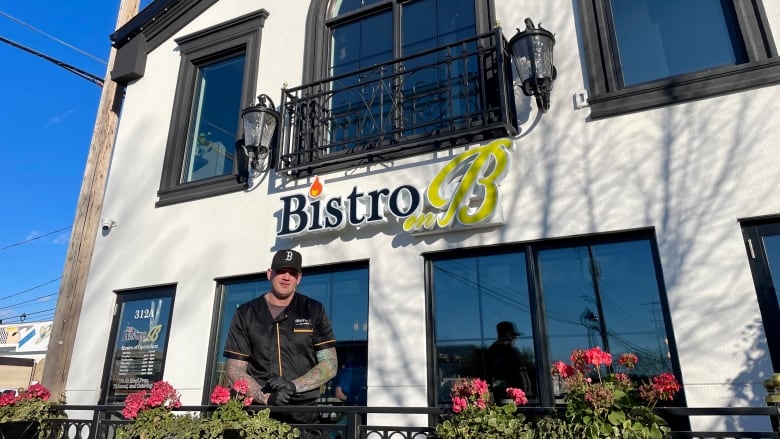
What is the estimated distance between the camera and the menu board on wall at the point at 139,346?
5.59 meters

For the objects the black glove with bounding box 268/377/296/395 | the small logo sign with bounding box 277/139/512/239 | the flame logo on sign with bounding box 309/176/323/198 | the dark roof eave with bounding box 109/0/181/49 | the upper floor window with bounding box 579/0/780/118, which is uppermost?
the dark roof eave with bounding box 109/0/181/49

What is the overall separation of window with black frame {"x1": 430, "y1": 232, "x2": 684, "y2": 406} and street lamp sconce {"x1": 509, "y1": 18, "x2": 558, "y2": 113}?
1336 millimetres

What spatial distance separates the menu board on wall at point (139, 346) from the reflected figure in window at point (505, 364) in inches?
144

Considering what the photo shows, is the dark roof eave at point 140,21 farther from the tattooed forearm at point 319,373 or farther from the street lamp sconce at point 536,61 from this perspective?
the tattooed forearm at point 319,373

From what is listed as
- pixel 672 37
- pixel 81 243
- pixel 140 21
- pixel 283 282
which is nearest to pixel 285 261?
pixel 283 282

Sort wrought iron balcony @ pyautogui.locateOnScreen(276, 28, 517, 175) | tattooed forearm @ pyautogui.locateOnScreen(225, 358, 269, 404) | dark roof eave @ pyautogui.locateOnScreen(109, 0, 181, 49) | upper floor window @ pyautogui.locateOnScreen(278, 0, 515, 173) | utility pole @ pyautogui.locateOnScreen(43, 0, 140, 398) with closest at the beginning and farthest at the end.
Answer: tattooed forearm @ pyautogui.locateOnScreen(225, 358, 269, 404)
wrought iron balcony @ pyautogui.locateOnScreen(276, 28, 517, 175)
upper floor window @ pyautogui.locateOnScreen(278, 0, 515, 173)
utility pole @ pyautogui.locateOnScreen(43, 0, 140, 398)
dark roof eave @ pyautogui.locateOnScreen(109, 0, 181, 49)

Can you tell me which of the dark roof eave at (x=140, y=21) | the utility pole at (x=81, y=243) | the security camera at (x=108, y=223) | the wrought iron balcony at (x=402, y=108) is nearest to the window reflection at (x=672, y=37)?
the wrought iron balcony at (x=402, y=108)

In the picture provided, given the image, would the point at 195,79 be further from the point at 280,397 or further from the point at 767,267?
the point at 767,267

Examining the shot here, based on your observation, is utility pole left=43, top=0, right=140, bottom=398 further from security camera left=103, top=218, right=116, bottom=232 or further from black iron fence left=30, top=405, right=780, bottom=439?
black iron fence left=30, top=405, right=780, bottom=439

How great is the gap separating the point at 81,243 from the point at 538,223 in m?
5.63

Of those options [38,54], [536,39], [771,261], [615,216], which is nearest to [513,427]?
[615,216]

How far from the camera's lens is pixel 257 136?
5.53 m

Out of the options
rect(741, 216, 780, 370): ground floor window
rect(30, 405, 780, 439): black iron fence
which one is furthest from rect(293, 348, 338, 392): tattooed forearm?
rect(741, 216, 780, 370): ground floor window

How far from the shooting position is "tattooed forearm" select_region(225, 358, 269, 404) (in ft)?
11.1
